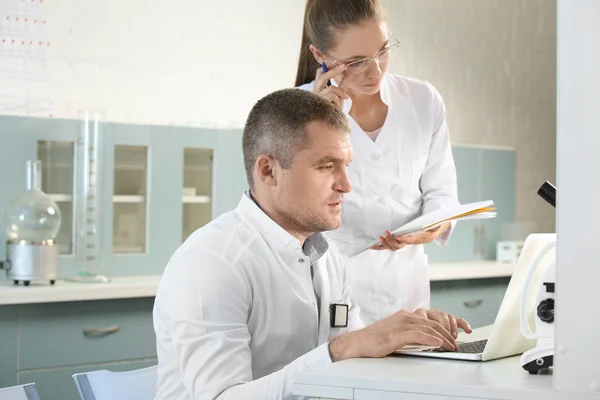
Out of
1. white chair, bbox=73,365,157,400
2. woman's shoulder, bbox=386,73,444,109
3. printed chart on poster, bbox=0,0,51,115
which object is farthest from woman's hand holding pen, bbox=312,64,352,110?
printed chart on poster, bbox=0,0,51,115

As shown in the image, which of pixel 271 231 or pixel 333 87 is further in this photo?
pixel 333 87

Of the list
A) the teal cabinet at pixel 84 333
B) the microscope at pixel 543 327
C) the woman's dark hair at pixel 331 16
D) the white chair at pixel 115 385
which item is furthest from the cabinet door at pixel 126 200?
the microscope at pixel 543 327

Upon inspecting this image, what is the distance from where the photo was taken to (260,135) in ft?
4.65

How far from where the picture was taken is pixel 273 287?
4.31 feet

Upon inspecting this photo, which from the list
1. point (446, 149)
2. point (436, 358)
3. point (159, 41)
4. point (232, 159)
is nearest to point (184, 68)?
point (159, 41)

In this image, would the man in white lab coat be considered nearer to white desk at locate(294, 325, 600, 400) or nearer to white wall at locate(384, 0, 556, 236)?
white desk at locate(294, 325, 600, 400)

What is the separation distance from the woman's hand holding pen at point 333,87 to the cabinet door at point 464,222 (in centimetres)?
234

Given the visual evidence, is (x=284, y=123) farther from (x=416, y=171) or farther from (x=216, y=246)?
(x=416, y=171)

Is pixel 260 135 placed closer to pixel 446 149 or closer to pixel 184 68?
pixel 446 149

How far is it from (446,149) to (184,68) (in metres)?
1.87

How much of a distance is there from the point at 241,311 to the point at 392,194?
0.84 meters

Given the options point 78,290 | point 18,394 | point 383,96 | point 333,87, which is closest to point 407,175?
point 383,96

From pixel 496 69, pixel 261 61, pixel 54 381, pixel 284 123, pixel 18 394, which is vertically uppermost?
pixel 496 69

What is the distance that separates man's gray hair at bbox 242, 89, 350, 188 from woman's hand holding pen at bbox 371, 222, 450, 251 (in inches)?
14.9
